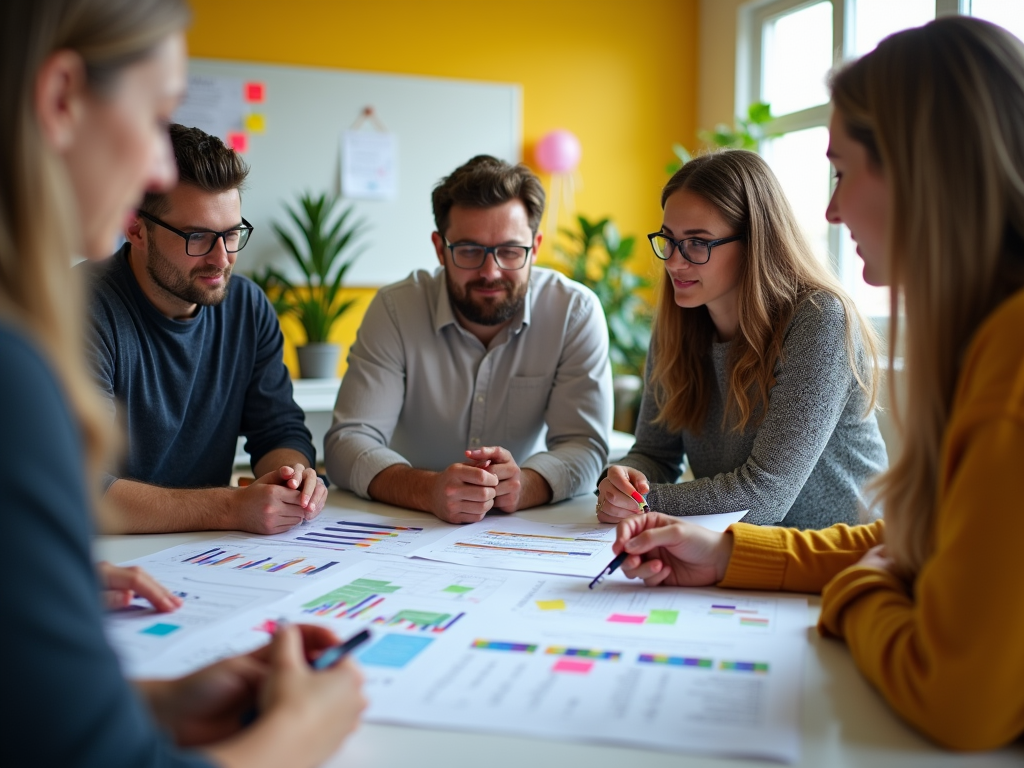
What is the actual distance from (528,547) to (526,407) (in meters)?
0.81

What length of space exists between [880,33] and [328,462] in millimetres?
3319

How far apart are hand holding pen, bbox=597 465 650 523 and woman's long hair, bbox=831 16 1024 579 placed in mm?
707

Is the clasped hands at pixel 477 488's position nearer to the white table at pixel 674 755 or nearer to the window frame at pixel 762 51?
the white table at pixel 674 755

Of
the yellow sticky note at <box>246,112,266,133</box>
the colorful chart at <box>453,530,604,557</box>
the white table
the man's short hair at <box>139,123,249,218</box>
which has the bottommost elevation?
the colorful chart at <box>453,530,604,557</box>

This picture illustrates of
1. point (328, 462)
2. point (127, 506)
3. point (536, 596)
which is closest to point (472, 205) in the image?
point (328, 462)

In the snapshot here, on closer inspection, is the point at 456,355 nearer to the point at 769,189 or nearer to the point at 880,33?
the point at 769,189

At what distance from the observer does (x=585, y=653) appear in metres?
0.96

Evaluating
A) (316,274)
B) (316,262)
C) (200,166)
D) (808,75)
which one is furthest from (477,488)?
(808,75)

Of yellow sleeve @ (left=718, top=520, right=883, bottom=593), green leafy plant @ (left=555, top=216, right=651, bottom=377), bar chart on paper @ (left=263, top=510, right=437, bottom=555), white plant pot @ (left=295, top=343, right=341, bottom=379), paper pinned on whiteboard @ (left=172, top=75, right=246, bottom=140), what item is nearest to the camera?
yellow sleeve @ (left=718, top=520, right=883, bottom=593)

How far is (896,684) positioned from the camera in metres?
0.83

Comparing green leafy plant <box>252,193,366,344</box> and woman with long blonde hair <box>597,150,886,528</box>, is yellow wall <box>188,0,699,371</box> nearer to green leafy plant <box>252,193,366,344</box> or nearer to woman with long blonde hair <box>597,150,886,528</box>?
green leafy plant <box>252,193,366,344</box>

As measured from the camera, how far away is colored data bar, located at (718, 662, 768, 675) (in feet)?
3.05

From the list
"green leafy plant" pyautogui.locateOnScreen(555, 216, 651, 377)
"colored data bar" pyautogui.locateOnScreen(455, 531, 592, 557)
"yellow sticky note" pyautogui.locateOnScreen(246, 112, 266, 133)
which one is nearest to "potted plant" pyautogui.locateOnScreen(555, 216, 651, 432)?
"green leafy plant" pyautogui.locateOnScreen(555, 216, 651, 377)

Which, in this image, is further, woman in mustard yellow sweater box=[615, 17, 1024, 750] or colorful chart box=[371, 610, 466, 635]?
colorful chart box=[371, 610, 466, 635]
